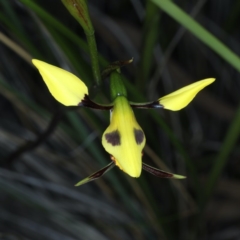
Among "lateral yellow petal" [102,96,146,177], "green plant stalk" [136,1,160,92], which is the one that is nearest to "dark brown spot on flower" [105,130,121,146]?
"lateral yellow petal" [102,96,146,177]

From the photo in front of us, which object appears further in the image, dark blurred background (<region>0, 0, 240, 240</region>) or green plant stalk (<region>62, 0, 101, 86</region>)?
dark blurred background (<region>0, 0, 240, 240</region>)

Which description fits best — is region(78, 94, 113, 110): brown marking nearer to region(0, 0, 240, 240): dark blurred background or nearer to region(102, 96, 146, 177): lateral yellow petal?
region(102, 96, 146, 177): lateral yellow petal

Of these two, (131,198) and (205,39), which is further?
(131,198)

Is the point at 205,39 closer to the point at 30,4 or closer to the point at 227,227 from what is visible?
the point at 30,4

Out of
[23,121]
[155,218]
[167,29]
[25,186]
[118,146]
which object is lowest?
[118,146]

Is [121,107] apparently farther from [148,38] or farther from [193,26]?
[148,38]

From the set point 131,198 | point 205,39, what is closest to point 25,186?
point 131,198

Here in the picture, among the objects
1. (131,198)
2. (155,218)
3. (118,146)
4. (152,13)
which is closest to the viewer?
(118,146)
